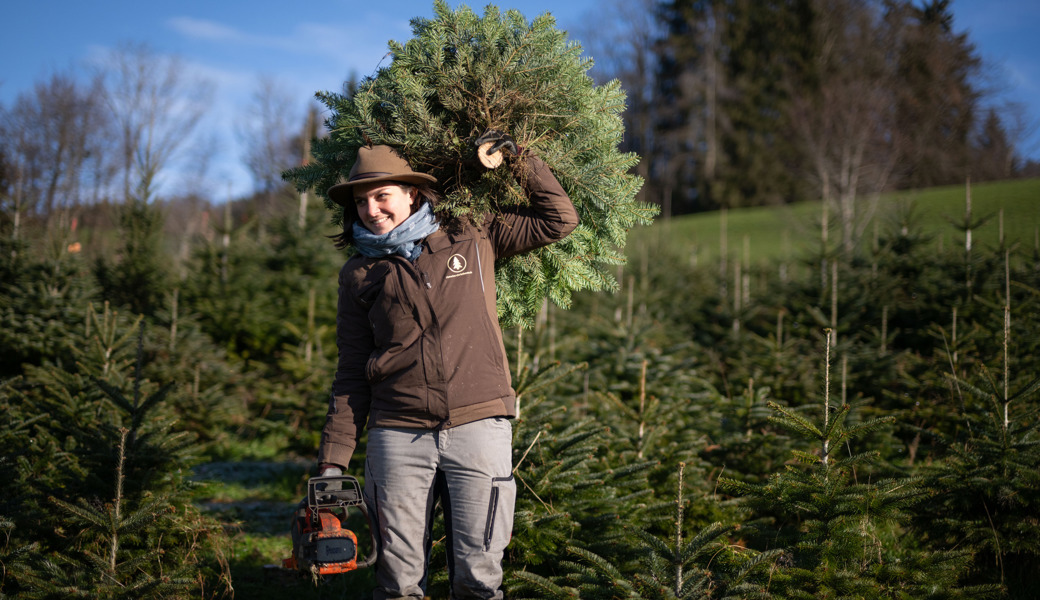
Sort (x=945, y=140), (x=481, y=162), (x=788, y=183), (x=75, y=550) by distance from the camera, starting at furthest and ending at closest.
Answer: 1. (x=788, y=183)
2. (x=945, y=140)
3. (x=75, y=550)
4. (x=481, y=162)

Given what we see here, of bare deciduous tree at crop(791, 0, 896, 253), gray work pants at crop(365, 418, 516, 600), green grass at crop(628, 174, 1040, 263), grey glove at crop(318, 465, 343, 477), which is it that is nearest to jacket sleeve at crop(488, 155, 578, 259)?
gray work pants at crop(365, 418, 516, 600)

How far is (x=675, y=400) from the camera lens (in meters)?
5.91

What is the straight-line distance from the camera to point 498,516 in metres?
2.59

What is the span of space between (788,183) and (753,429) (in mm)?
37358

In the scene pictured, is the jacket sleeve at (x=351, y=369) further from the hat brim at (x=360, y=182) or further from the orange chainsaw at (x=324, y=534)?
the hat brim at (x=360, y=182)

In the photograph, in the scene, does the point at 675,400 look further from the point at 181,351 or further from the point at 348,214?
the point at 181,351

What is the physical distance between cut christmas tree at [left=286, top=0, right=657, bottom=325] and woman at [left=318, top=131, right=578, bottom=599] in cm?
A: 12

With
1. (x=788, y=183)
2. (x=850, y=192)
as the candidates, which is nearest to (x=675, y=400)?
(x=850, y=192)

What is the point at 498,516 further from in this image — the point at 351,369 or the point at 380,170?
the point at 380,170

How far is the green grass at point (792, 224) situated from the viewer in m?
17.6

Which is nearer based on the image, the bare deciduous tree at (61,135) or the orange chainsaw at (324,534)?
the orange chainsaw at (324,534)

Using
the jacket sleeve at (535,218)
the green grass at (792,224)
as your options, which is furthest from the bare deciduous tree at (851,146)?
the jacket sleeve at (535,218)

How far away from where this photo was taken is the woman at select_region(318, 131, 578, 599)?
2.58 metres

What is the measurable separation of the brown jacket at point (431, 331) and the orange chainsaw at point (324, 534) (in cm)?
14
